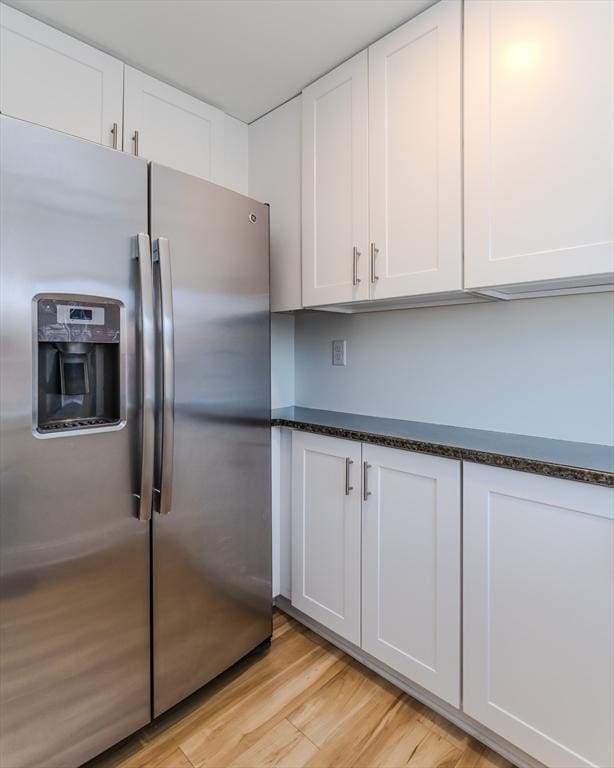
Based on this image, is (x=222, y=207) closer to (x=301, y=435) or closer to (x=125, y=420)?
(x=125, y=420)

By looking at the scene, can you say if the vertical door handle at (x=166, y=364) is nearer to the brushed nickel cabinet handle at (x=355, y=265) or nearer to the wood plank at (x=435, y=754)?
the brushed nickel cabinet handle at (x=355, y=265)

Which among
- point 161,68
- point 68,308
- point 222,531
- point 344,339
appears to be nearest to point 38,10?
point 161,68

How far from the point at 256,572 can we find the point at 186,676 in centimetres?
40

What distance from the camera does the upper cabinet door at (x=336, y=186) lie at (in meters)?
1.63

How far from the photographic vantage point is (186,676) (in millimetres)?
1467

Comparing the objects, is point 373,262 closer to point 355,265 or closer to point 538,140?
point 355,265

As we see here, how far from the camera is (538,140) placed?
1189mm

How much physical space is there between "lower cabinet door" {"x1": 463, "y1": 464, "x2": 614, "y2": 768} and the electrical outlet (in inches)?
37.0

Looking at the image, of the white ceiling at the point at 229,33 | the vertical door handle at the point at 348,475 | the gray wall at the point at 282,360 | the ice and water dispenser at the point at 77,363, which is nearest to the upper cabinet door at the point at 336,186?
the white ceiling at the point at 229,33

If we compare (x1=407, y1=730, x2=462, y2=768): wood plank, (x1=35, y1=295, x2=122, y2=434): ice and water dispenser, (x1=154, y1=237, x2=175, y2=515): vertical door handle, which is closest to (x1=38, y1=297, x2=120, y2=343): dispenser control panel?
(x1=35, y1=295, x2=122, y2=434): ice and water dispenser

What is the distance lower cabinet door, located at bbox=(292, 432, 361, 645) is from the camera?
1689 millimetres

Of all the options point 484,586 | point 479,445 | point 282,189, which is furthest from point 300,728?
point 282,189

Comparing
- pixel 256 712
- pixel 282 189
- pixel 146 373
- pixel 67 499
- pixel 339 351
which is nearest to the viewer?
pixel 67 499

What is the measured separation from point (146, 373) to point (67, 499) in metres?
0.40
